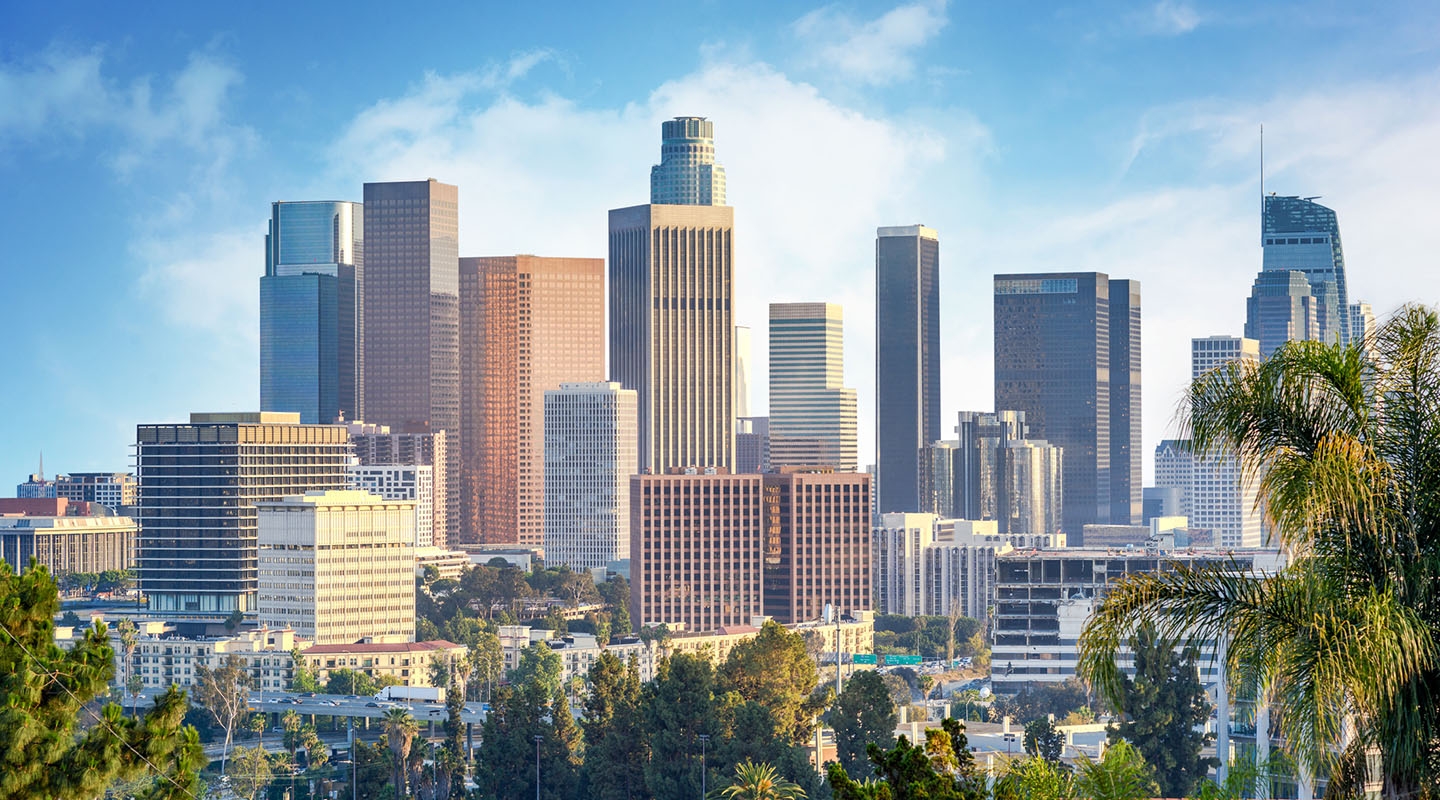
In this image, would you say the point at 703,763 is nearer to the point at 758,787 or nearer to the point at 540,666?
the point at 758,787

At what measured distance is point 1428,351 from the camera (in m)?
17.7

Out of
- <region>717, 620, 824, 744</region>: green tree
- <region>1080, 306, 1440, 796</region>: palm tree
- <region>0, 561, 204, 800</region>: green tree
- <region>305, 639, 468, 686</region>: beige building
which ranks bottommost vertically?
<region>305, 639, 468, 686</region>: beige building

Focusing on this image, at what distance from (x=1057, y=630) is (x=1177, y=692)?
296ft

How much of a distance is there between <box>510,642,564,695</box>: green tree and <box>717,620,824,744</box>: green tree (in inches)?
2545

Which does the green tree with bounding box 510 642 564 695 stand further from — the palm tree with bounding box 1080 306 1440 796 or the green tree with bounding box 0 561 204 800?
the palm tree with bounding box 1080 306 1440 796

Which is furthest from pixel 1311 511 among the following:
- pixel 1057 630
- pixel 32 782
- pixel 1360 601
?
pixel 1057 630

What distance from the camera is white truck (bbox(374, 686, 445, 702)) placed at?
160000 mm

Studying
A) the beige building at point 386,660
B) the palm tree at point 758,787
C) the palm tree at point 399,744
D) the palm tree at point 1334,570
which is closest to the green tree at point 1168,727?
the palm tree at point 758,787

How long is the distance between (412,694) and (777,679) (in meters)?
70.5

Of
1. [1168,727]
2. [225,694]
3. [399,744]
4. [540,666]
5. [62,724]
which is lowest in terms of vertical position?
[540,666]

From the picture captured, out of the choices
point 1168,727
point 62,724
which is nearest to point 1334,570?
point 62,724

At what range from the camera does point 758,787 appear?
70.1 metres

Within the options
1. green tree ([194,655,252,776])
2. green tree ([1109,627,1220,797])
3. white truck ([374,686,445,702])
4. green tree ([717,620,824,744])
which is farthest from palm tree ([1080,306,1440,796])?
white truck ([374,686,445,702])

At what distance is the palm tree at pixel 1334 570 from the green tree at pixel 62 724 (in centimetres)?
1967
